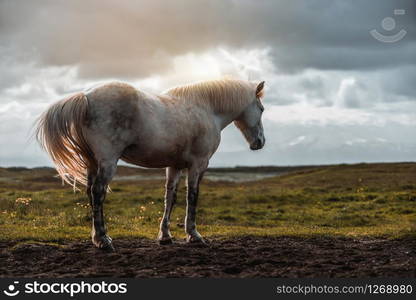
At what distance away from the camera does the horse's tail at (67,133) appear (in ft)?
32.7

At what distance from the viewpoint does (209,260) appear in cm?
966

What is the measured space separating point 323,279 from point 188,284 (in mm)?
2091

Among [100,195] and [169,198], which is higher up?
[100,195]

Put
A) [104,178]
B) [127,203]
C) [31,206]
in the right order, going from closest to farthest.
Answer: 1. [104,178]
2. [31,206]
3. [127,203]

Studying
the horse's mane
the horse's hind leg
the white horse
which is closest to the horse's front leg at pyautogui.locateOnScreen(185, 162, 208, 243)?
the white horse

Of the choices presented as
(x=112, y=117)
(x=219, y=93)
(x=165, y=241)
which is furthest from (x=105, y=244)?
(x=219, y=93)

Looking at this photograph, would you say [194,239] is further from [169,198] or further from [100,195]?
[100,195]

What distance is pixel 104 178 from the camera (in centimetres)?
1000

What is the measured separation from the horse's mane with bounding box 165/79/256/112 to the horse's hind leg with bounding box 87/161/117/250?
259cm

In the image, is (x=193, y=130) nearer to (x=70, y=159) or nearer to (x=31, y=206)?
(x=70, y=159)

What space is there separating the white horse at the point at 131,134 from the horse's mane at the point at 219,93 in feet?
0.08

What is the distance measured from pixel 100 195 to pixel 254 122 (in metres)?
4.97

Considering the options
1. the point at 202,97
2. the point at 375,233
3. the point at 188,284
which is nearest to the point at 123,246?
the point at 202,97

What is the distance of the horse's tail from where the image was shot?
9.98 m
